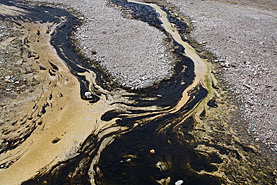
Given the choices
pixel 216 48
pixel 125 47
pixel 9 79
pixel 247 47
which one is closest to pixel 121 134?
pixel 9 79

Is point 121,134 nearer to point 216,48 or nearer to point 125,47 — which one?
point 125,47

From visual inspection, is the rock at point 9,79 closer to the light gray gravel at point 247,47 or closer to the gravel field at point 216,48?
the gravel field at point 216,48

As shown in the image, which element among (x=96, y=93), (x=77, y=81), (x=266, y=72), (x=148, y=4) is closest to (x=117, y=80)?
(x=96, y=93)

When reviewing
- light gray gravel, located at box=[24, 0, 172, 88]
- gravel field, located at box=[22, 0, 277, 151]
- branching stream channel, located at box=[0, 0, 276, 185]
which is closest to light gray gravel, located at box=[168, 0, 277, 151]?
gravel field, located at box=[22, 0, 277, 151]

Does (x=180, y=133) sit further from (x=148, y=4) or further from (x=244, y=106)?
(x=148, y=4)

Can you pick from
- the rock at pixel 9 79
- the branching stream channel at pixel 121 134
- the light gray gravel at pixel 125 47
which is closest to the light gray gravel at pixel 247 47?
the branching stream channel at pixel 121 134
